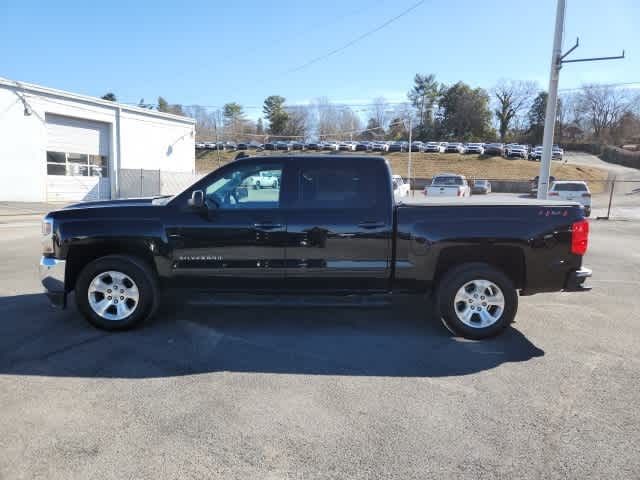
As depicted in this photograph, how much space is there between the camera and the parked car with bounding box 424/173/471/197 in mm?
23884

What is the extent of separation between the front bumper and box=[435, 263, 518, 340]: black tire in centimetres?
396

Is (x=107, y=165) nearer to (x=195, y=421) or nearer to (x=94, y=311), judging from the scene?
(x=94, y=311)

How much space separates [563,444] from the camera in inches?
123

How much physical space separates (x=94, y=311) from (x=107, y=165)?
83.1 ft

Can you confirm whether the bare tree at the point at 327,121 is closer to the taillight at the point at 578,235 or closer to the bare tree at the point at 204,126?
the bare tree at the point at 204,126

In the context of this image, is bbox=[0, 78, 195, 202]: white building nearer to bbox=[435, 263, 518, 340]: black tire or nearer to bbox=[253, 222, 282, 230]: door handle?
bbox=[253, 222, 282, 230]: door handle

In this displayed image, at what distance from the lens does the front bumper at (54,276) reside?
16.6 ft

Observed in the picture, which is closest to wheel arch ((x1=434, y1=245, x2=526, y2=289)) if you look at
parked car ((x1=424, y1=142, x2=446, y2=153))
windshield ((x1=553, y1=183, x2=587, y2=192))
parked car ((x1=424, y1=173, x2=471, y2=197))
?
parked car ((x1=424, y1=173, x2=471, y2=197))

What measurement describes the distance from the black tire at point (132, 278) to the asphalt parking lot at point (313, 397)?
147mm

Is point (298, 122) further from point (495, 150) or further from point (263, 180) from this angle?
point (263, 180)

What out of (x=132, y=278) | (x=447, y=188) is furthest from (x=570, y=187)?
(x=132, y=278)

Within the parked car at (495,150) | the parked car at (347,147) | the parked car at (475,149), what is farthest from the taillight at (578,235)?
the parked car at (347,147)

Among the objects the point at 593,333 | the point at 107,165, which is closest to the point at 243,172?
the point at 593,333

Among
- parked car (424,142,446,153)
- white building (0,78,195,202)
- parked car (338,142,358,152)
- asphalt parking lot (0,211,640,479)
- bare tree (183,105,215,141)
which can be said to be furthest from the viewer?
bare tree (183,105,215,141)
